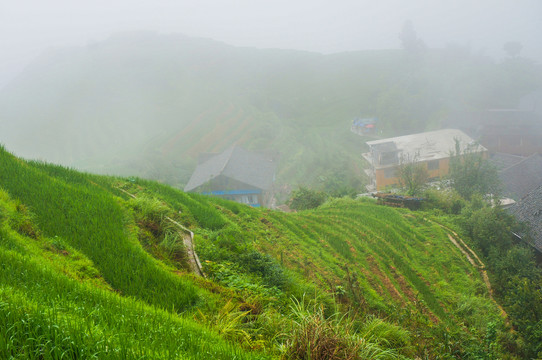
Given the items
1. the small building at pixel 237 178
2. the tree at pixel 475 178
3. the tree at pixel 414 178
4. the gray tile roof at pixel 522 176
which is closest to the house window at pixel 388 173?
the tree at pixel 475 178

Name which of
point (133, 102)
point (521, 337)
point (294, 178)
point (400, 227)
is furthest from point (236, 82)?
point (521, 337)

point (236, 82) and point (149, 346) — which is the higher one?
point (236, 82)

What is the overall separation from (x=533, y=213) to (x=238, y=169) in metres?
25.5

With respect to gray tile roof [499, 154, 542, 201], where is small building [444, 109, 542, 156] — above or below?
above

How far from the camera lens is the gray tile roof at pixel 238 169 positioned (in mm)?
34250

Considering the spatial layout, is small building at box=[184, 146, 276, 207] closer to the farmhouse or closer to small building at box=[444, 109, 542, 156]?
the farmhouse

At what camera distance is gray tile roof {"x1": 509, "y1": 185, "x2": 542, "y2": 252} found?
15.6 meters

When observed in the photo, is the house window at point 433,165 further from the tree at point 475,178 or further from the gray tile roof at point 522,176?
the tree at point 475,178

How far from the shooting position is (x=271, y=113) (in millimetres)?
73875

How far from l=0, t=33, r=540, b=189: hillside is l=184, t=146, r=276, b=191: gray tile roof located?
503 cm

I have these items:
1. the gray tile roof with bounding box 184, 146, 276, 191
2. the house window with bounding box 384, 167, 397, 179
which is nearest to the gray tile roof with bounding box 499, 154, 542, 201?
the house window with bounding box 384, 167, 397, 179

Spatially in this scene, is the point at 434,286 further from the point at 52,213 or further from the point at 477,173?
the point at 477,173

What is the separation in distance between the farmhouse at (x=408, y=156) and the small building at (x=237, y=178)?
1175cm

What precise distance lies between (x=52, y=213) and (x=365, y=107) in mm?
75741
